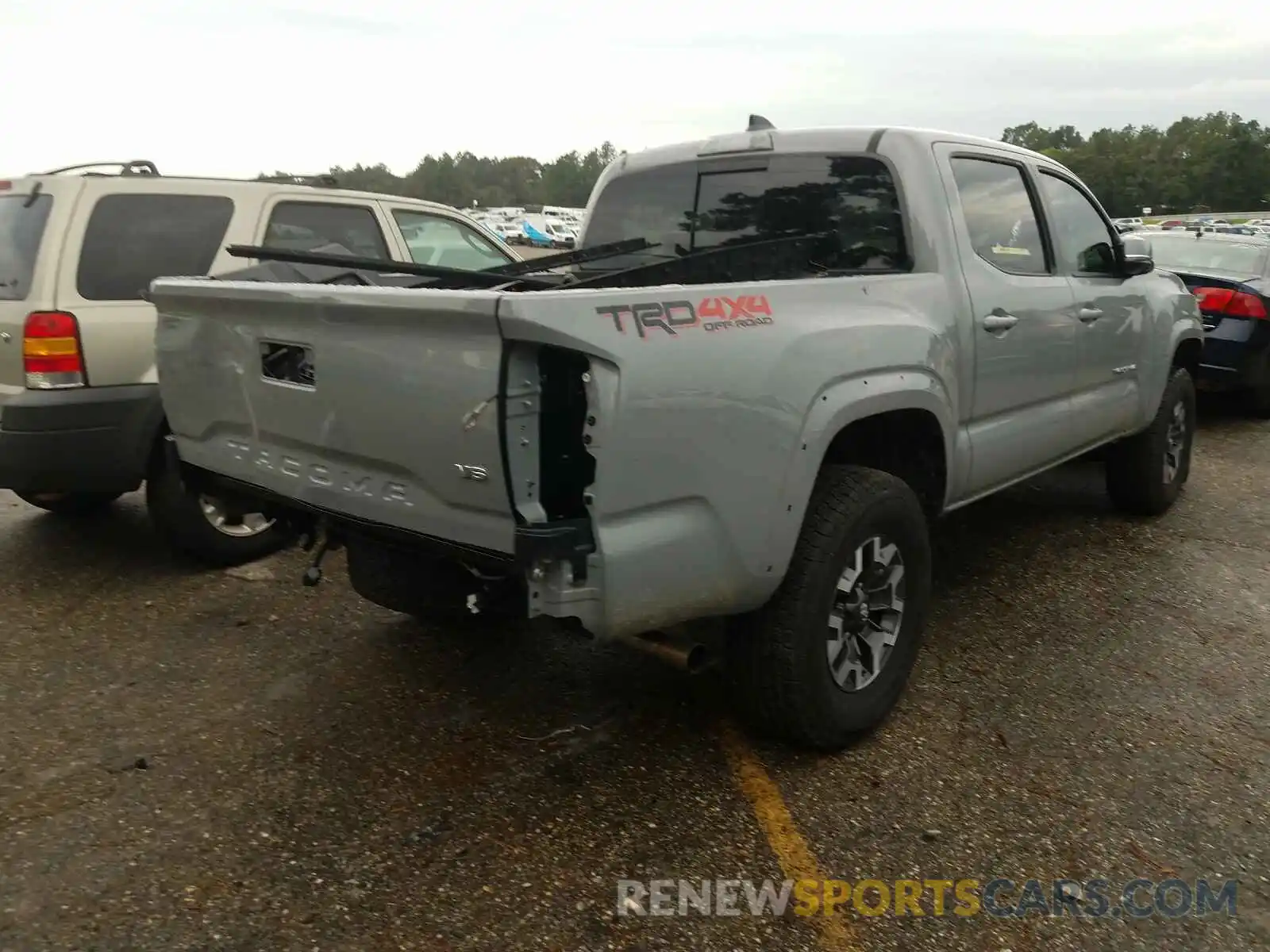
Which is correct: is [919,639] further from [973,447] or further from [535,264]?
[535,264]

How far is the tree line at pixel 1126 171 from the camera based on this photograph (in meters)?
71.2

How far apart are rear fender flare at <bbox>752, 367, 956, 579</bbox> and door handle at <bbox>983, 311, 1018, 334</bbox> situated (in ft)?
2.07

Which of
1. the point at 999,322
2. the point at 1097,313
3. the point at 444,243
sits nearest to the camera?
the point at 999,322

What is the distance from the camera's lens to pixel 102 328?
440 cm

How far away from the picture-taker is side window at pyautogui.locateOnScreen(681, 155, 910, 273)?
3.58 m

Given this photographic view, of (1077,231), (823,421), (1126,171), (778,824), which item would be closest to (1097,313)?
(1077,231)

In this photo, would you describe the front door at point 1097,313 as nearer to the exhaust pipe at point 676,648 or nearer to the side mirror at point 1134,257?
the side mirror at point 1134,257

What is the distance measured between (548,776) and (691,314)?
1.50m

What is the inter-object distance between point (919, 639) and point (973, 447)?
84 cm

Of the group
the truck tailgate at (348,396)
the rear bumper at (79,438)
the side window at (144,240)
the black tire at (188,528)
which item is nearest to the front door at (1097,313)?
the truck tailgate at (348,396)

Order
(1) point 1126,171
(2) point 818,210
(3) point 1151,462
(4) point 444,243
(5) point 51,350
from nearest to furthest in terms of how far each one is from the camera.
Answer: (2) point 818,210 → (5) point 51,350 → (3) point 1151,462 → (4) point 444,243 → (1) point 1126,171

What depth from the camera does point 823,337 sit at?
284 centimetres

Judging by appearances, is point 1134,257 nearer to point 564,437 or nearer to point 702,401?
point 702,401

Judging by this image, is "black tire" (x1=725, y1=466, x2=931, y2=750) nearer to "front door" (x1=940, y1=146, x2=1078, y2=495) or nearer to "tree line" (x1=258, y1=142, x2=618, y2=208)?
"front door" (x1=940, y1=146, x2=1078, y2=495)
